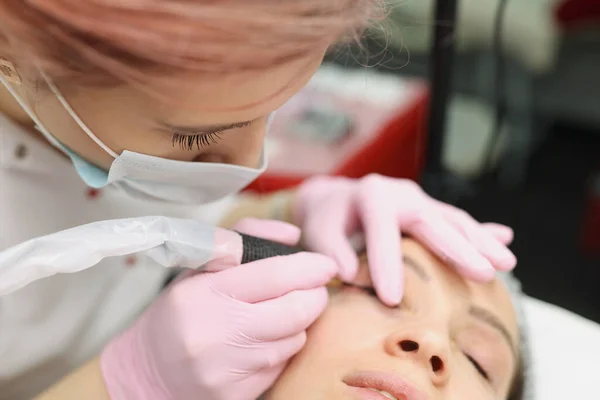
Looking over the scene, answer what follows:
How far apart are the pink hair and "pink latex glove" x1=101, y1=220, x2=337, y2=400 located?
0.76 feet

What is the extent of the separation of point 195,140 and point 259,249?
0.15 m

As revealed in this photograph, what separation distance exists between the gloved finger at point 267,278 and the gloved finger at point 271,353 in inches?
1.9

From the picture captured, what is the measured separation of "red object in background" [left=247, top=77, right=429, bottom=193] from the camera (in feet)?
4.52

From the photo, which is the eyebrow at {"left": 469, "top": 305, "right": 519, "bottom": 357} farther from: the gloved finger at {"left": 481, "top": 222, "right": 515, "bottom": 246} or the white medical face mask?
the white medical face mask

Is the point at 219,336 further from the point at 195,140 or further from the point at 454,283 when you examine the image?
the point at 454,283

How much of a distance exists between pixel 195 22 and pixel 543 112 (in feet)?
7.56

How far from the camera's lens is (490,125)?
6.88 feet

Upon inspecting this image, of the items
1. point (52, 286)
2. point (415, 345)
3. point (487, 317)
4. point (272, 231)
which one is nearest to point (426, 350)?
point (415, 345)

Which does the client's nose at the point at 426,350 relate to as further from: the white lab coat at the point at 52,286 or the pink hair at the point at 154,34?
the white lab coat at the point at 52,286

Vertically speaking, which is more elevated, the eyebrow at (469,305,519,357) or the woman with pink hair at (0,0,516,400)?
the woman with pink hair at (0,0,516,400)

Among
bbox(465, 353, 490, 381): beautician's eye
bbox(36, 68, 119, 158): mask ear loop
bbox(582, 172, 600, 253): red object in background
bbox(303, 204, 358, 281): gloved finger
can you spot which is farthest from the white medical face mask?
bbox(582, 172, 600, 253): red object in background

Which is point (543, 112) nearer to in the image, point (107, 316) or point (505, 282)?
point (505, 282)

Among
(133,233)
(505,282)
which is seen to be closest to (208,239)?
(133,233)

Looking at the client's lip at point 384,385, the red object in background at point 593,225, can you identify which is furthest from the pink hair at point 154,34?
the red object in background at point 593,225
